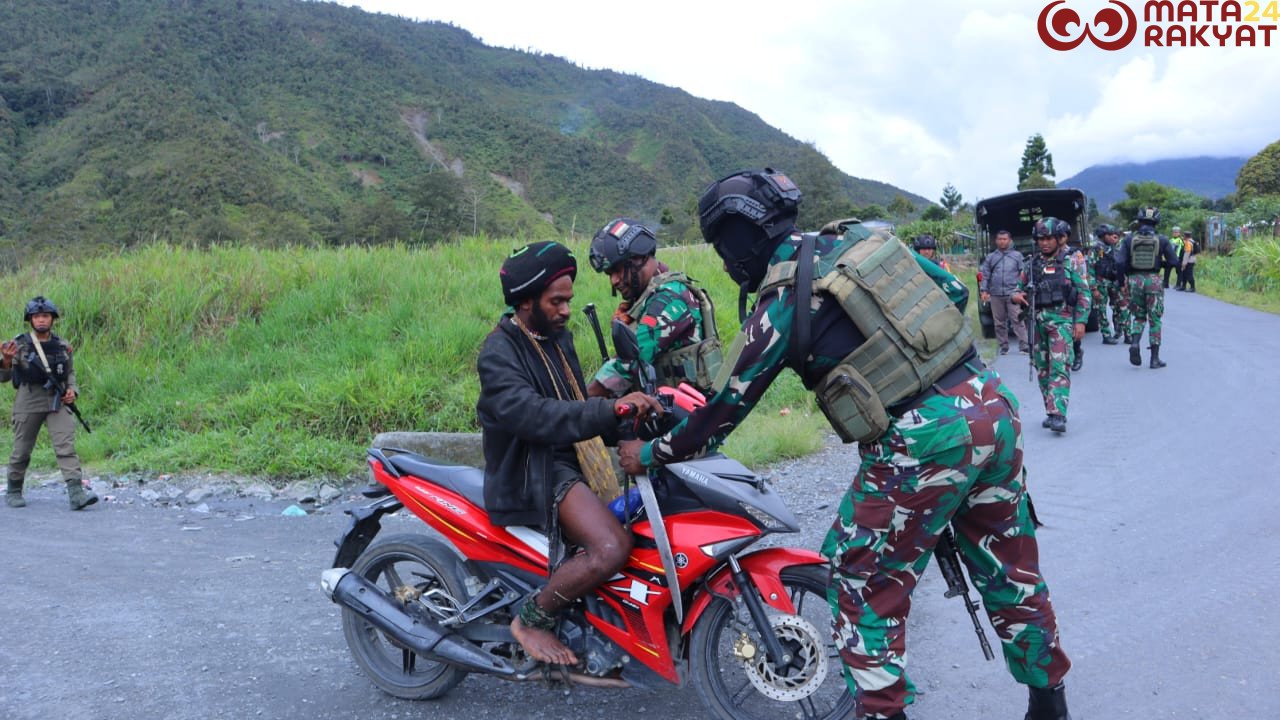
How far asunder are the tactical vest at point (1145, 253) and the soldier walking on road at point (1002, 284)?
68.5 inches

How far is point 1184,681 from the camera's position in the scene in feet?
10.9

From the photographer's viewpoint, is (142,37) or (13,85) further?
(142,37)

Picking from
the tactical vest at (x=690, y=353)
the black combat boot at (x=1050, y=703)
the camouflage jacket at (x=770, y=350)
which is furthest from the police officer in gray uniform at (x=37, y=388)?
the black combat boot at (x=1050, y=703)

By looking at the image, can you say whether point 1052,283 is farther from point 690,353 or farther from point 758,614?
point 758,614


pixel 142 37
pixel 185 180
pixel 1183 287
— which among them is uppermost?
pixel 142 37

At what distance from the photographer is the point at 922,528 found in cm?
259

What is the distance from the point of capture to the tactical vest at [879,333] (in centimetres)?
253

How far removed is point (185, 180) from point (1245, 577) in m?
40.5

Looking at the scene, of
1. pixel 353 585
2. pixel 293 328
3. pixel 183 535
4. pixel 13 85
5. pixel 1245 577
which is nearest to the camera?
pixel 353 585

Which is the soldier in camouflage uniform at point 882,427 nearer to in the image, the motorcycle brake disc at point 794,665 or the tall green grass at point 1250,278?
the motorcycle brake disc at point 794,665

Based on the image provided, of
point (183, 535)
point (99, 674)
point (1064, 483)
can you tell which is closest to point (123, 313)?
point (183, 535)

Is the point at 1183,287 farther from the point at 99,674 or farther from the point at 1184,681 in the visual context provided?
the point at 99,674

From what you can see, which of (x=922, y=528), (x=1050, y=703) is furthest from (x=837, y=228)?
(x=1050, y=703)

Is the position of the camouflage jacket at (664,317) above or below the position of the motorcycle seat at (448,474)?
above
